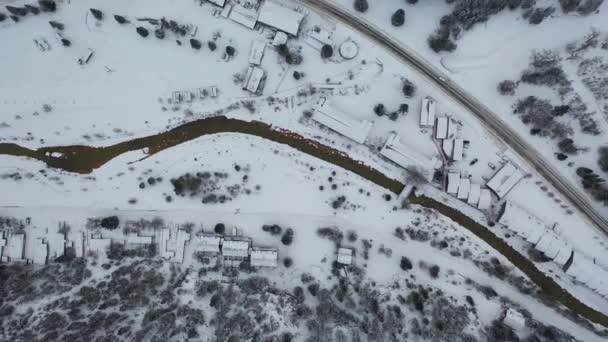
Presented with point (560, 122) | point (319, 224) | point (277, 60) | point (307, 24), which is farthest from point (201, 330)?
point (560, 122)

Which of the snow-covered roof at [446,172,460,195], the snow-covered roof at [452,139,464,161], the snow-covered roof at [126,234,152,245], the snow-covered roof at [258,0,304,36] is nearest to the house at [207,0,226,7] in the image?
the snow-covered roof at [258,0,304,36]

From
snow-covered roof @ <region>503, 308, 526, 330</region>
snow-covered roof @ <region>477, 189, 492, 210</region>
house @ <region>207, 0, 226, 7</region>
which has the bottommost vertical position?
snow-covered roof @ <region>503, 308, 526, 330</region>

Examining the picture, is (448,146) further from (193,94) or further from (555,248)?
(193,94)

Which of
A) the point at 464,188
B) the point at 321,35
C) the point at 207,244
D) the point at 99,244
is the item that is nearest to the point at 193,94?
the point at 321,35

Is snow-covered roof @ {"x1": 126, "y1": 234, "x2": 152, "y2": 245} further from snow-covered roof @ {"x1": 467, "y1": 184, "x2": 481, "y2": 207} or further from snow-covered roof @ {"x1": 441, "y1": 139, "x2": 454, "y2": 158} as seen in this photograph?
snow-covered roof @ {"x1": 467, "y1": 184, "x2": 481, "y2": 207}

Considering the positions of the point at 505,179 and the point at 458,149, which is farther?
the point at 458,149

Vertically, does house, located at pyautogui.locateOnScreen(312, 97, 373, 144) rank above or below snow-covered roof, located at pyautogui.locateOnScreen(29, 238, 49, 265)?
above
